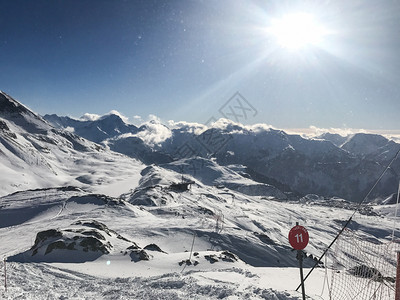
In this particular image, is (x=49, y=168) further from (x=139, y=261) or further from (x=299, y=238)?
(x=299, y=238)

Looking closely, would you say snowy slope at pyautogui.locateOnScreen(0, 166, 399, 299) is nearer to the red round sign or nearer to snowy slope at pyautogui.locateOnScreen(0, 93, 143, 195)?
the red round sign

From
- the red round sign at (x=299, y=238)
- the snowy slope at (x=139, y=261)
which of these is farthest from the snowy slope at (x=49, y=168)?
the red round sign at (x=299, y=238)

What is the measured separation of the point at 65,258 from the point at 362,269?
2314cm

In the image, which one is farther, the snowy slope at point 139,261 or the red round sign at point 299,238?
the snowy slope at point 139,261

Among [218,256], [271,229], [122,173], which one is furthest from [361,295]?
[122,173]

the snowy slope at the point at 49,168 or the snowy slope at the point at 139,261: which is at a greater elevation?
the snowy slope at the point at 49,168

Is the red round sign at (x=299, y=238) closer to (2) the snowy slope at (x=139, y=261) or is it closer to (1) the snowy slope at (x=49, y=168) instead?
(2) the snowy slope at (x=139, y=261)

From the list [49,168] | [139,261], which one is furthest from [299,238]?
[49,168]

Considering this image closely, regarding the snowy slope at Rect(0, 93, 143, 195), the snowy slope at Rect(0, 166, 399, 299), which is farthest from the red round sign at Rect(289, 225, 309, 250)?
the snowy slope at Rect(0, 93, 143, 195)

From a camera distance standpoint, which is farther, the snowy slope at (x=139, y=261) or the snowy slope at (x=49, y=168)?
the snowy slope at (x=49, y=168)

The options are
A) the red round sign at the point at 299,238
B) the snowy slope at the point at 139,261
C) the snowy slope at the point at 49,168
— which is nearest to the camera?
the red round sign at the point at 299,238

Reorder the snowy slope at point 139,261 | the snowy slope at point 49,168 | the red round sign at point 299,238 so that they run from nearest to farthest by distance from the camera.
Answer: the red round sign at point 299,238
the snowy slope at point 139,261
the snowy slope at point 49,168

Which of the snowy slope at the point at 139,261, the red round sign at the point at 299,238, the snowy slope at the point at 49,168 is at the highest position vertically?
the snowy slope at the point at 49,168

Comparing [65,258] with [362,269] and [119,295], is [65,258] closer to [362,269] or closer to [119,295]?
[119,295]
